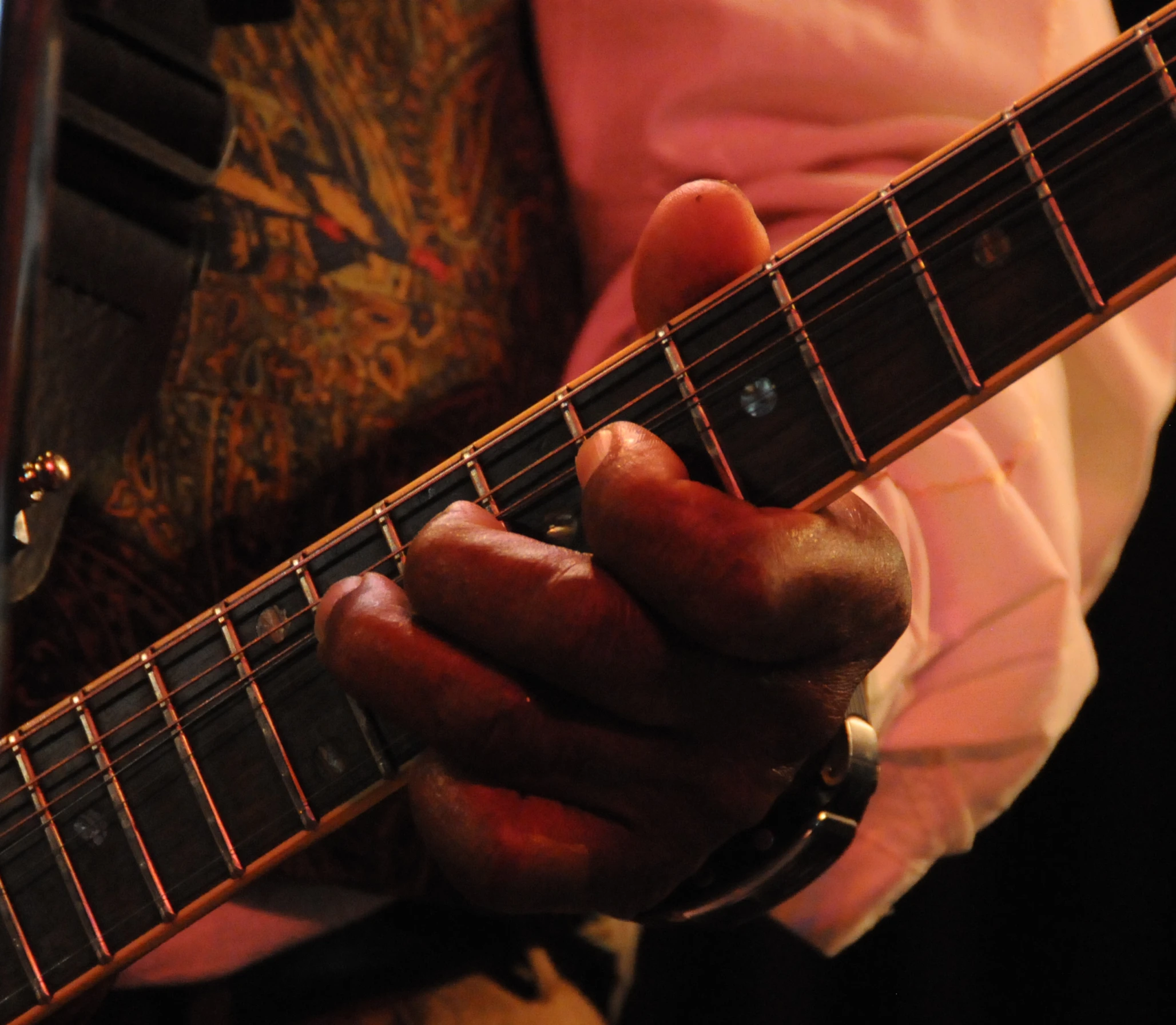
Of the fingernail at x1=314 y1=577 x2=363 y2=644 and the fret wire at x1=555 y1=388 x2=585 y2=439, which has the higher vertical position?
the fret wire at x1=555 y1=388 x2=585 y2=439

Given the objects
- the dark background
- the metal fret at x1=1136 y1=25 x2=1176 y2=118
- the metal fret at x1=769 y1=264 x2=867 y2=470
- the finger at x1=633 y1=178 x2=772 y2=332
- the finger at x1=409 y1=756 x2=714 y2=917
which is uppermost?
the finger at x1=633 y1=178 x2=772 y2=332

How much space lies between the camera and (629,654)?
0.33 metres

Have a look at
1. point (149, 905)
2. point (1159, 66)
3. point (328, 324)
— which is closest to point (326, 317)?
point (328, 324)

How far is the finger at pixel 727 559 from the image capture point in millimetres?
312

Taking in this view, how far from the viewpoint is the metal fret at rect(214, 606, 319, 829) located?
420mm

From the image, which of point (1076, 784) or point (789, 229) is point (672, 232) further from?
point (1076, 784)

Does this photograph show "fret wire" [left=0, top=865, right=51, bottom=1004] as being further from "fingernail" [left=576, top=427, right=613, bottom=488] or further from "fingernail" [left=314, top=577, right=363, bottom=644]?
"fingernail" [left=576, top=427, right=613, bottom=488]

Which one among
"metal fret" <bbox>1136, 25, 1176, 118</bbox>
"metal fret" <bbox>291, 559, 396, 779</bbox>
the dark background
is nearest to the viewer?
"metal fret" <bbox>1136, 25, 1176, 118</bbox>

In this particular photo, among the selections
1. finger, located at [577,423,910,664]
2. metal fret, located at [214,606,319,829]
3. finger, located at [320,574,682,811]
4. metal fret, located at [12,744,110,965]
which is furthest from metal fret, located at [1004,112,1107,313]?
metal fret, located at [12,744,110,965]

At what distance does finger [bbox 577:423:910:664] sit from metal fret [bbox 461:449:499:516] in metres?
0.07

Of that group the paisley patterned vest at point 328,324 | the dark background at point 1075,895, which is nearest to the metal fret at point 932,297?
the paisley patterned vest at point 328,324

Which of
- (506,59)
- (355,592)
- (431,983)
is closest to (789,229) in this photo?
(506,59)

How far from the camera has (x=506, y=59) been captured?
715 mm

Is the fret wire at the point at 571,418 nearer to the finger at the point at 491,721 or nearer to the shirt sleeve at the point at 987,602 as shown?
the finger at the point at 491,721
